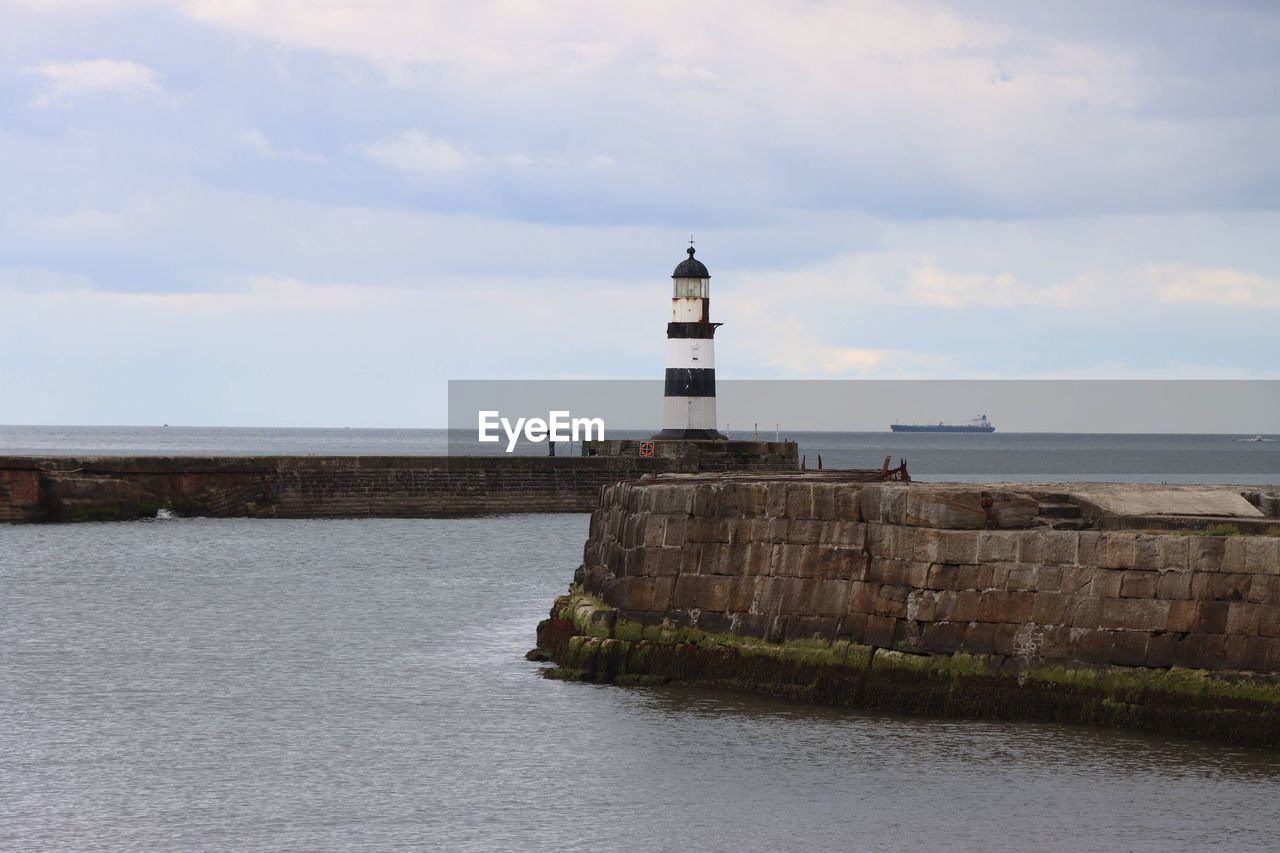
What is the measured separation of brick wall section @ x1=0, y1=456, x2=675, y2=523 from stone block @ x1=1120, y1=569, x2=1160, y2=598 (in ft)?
95.8

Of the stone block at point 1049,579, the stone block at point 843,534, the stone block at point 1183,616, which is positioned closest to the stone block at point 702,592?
the stone block at point 843,534

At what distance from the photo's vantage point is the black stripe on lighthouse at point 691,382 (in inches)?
1686

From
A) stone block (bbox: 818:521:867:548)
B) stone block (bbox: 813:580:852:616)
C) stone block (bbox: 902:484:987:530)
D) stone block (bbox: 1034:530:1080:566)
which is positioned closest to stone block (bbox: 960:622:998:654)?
stone block (bbox: 1034:530:1080:566)

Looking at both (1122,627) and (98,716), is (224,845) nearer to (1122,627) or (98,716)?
(98,716)

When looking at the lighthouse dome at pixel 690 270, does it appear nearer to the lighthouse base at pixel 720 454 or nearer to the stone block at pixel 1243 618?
the lighthouse base at pixel 720 454

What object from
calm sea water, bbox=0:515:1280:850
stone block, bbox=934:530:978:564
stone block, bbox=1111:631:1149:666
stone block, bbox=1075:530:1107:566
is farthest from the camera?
stone block, bbox=934:530:978:564

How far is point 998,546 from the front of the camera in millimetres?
14906

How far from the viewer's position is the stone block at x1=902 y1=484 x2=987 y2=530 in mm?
15133

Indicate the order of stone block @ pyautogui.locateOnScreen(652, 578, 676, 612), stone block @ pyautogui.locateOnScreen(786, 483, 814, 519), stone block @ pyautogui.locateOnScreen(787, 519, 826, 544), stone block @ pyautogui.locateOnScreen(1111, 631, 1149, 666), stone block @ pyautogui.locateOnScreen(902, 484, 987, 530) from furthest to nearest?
stone block @ pyautogui.locateOnScreen(652, 578, 676, 612) < stone block @ pyautogui.locateOnScreen(786, 483, 814, 519) < stone block @ pyautogui.locateOnScreen(787, 519, 826, 544) < stone block @ pyautogui.locateOnScreen(902, 484, 987, 530) < stone block @ pyautogui.locateOnScreen(1111, 631, 1149, 666)

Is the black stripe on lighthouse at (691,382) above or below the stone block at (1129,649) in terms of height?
above

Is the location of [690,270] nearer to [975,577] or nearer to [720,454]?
[720,454]

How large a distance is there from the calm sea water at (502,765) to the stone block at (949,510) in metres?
1.78

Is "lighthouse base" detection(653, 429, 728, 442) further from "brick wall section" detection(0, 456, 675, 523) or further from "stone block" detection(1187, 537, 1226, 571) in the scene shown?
"stone block" detection(1187, 537, 1226, 571)

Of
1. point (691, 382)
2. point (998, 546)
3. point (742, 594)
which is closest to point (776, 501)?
point (742, 594)
